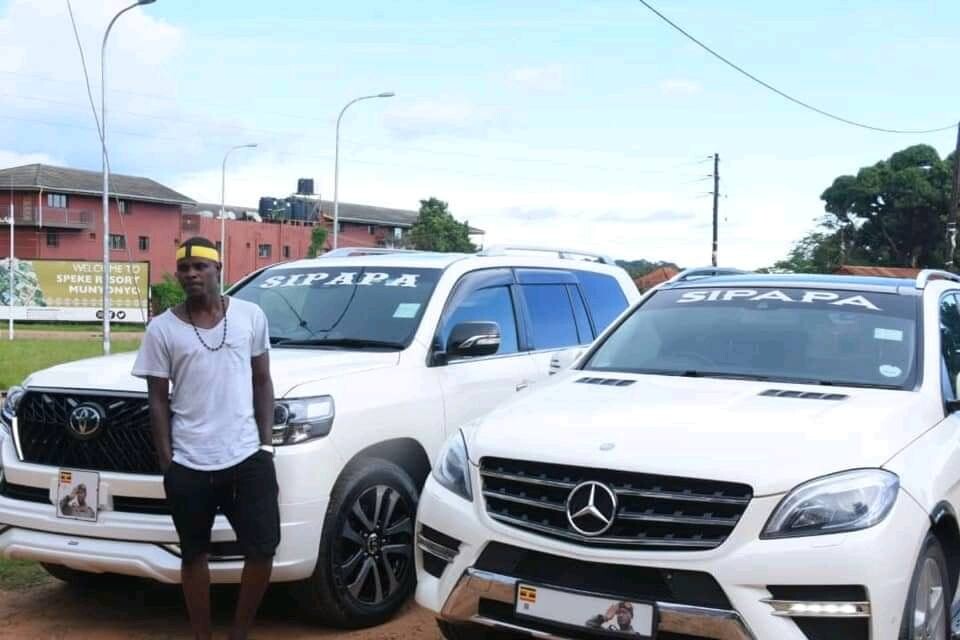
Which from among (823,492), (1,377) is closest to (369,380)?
(823,492)

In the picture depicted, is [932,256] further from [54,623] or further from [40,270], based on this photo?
[54,623]

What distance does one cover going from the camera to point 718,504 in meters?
3.27

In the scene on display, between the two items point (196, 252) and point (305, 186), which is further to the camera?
point (305, 186)

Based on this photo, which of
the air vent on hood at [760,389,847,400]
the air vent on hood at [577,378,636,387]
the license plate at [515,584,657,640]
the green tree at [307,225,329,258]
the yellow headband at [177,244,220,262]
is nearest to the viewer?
the license plate at [515,584,657,640]

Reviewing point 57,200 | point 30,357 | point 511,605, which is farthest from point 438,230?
point 511,605

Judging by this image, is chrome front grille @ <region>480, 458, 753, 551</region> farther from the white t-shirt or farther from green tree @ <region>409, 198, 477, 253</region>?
green tree @ <region>409, 198, 477, 253</region>

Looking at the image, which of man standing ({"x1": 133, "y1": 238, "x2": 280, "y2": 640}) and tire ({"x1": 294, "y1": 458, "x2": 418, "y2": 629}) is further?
tire ({"x1": 294, "y1": 458, "x2": 418, "y2": 629})

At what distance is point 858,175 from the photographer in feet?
196

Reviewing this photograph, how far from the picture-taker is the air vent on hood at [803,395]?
393 centimetres

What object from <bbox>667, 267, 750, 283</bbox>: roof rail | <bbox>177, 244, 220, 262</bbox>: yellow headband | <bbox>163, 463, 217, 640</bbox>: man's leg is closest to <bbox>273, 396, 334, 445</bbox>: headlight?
<bbox>163, 463, 217, 640</bbox>: man's leg

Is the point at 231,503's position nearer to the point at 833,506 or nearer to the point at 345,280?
the point at 345,280

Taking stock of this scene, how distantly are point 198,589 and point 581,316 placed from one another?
3.70 m

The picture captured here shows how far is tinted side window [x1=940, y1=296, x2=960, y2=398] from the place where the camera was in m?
4.25

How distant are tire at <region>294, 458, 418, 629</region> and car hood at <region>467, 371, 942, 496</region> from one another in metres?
0.94
